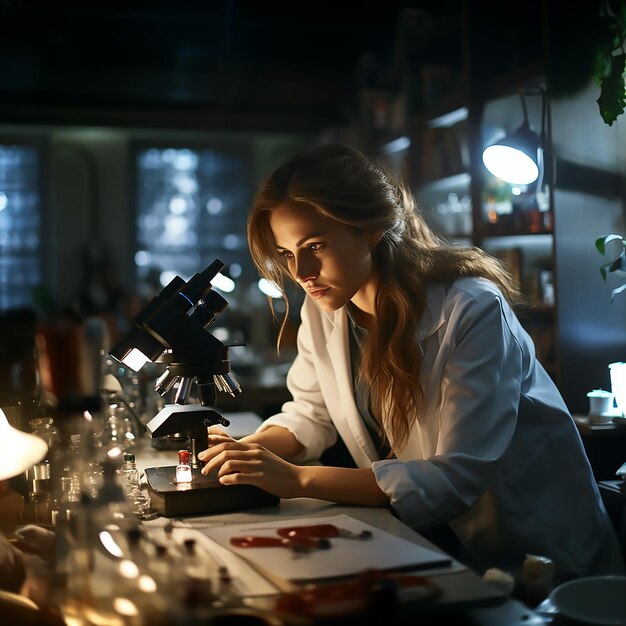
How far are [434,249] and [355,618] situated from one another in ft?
3.95

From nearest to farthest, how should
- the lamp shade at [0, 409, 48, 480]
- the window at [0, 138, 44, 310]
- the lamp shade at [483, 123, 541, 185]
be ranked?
the lamp shade at [0, 409, 48, 480] → the lamp shade at [483, 123, 541, 185] → the window at [0, 138, 44, 310]

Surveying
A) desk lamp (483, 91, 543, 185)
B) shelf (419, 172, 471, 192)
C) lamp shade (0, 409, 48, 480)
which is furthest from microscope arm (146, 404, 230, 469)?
shelf (419, 172, 471, 192)

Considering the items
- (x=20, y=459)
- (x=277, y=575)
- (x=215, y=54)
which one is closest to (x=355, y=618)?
(x=277, y=575)

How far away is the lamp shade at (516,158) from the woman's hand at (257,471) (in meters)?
1.71

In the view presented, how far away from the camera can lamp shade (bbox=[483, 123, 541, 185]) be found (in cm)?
302

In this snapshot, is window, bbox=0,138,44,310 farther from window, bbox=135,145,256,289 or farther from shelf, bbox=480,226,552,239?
shelf, bbox=480,226,552,239

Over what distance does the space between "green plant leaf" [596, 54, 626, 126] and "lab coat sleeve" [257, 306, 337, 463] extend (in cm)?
113

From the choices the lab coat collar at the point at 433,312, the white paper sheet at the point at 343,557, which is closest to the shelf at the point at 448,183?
the lab coat collar at the point at 433,312

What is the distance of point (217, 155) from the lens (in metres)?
8.23

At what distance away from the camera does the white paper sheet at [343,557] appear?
4.11 feet

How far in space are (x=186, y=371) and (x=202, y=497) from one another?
27cm

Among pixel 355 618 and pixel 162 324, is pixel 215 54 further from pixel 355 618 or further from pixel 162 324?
pixel 355 618

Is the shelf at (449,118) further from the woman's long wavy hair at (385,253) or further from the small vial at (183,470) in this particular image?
the small vial at (183,470)

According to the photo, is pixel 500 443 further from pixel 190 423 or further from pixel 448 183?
pixel 448 183
